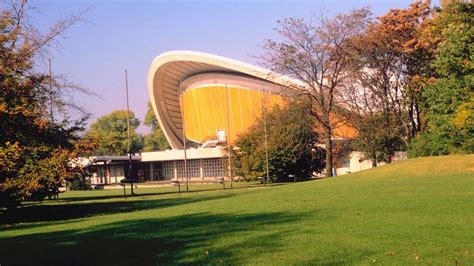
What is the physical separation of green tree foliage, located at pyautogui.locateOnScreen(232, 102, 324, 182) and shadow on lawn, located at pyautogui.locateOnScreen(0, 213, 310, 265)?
29175 millimetres

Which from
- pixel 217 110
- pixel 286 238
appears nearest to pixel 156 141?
pixel 217 110

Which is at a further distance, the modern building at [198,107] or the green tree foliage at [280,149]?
the modern building at [198,107]

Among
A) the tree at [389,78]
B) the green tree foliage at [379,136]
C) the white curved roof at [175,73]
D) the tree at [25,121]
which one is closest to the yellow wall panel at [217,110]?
the white curved roof at [175,73]

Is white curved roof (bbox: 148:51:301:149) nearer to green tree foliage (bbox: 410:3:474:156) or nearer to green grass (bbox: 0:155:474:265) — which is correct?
green tree foliage (bbox: 410:3:474:156)

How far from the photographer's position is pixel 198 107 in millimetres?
92188

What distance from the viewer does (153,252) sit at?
8602 millimetres

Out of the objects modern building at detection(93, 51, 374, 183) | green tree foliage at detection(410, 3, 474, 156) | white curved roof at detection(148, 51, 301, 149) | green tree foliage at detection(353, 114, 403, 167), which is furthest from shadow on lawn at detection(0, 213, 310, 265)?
white curved roof at detection(148, 51, 301, 149)

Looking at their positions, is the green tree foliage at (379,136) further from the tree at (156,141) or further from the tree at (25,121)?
the tree at (156,141)

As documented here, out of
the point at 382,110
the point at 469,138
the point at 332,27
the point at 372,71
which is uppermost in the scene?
the point at 332,27

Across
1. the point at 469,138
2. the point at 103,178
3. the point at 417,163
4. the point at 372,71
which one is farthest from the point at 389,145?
the point at 103,178

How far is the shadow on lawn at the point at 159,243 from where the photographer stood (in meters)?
8.09

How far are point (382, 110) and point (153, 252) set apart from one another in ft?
116

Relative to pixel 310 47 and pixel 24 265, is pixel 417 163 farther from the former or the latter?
pixel 24 265

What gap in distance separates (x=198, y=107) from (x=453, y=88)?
2501 inches
